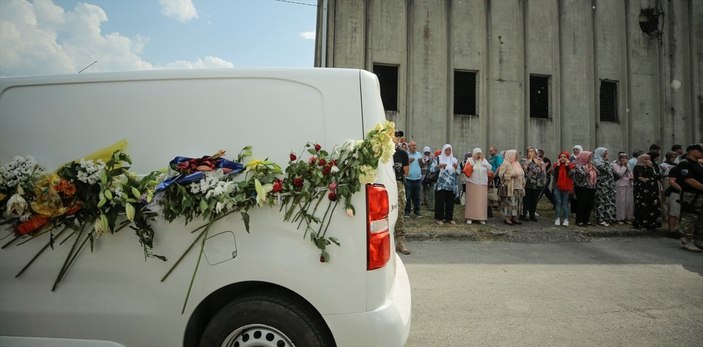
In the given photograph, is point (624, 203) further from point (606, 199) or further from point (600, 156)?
point (600, 156)

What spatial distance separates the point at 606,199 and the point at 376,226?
10.6 metres

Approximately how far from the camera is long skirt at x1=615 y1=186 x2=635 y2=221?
10.3 metres

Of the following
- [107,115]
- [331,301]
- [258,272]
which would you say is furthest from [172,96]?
[331,301]

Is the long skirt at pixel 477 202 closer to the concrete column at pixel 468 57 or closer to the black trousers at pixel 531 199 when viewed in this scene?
the black trousers at pixel 531 199

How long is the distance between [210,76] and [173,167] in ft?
2.15

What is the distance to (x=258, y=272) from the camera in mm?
2209

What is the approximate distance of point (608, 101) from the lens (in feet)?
54.4

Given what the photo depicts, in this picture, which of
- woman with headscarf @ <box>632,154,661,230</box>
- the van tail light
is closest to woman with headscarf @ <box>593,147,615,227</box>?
woman with headscarf @ <box>632,154,661,230</box>

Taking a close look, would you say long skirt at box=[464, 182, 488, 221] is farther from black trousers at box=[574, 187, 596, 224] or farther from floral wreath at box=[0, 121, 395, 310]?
floral wreath at box=[0, 121, 395, 310]

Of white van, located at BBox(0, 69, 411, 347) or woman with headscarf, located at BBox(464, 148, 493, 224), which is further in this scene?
woman with headscarf, located at BBox(464, 148, 493, 224)

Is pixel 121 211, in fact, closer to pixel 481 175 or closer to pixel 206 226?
pixel 206 226

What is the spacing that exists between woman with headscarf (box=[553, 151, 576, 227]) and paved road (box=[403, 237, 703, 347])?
8.13 feet

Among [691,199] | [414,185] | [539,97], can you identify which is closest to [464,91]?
[539,97]

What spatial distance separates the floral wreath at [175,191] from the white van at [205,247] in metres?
0.06
